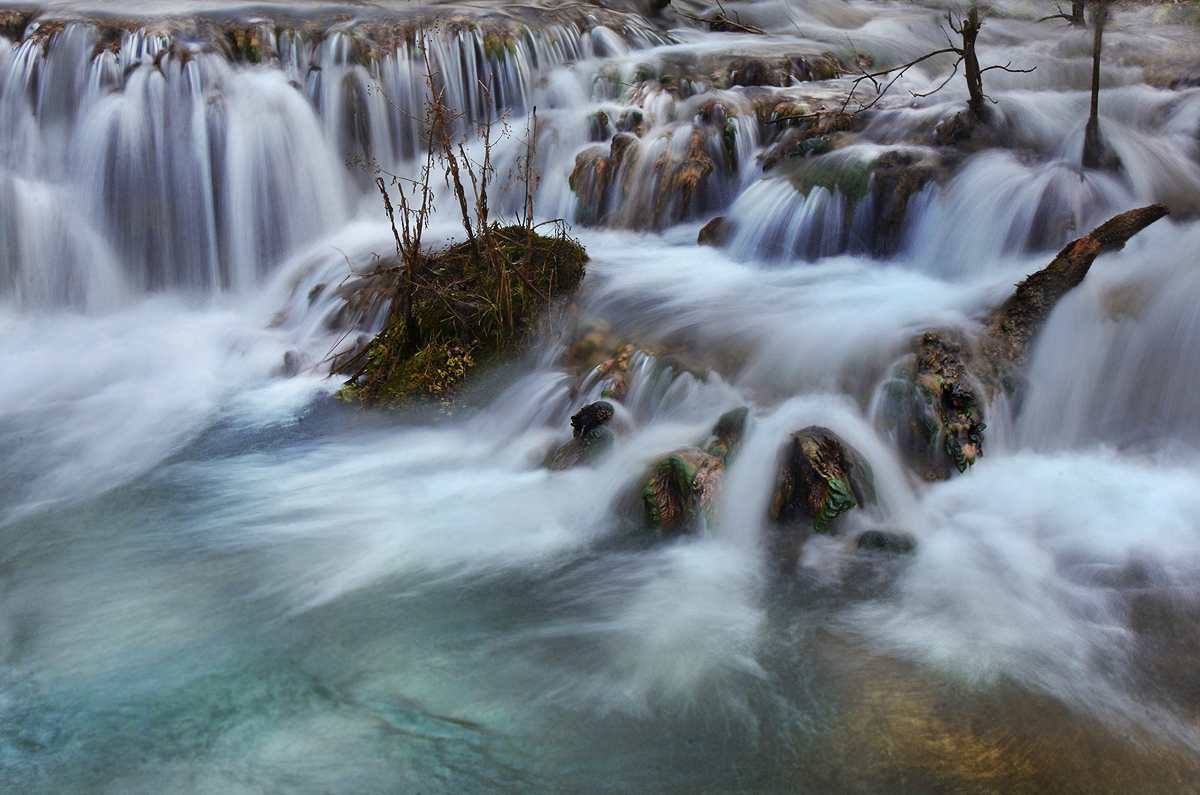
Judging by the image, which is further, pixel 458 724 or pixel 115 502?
pixel 115 502

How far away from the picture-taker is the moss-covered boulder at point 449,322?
5918 millimetres

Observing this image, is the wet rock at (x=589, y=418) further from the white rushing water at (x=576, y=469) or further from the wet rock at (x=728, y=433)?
the wet rock at (x=728, y=433)

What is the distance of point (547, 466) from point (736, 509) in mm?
1309

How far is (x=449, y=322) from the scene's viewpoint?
6.01 meters

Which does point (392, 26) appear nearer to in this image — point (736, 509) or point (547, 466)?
point (547, 466)

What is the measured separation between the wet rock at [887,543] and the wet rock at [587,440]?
1624mm

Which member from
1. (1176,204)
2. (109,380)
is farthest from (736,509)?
(109,380)

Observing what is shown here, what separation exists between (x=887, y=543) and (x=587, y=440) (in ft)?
6.11

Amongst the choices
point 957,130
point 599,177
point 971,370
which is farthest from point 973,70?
point 599,177

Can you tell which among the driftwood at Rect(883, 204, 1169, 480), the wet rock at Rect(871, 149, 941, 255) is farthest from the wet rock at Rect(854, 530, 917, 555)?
the wet rock at Rect(871, 149, 941, 255)

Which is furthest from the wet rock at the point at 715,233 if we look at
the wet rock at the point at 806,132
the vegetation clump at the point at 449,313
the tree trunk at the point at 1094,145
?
the tree trunk at the point at 1094,145

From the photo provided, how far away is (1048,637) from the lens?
3516mm

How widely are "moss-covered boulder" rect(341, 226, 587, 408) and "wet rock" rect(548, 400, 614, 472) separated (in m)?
1.21

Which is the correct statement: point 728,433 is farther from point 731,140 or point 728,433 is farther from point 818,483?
point 731,140
